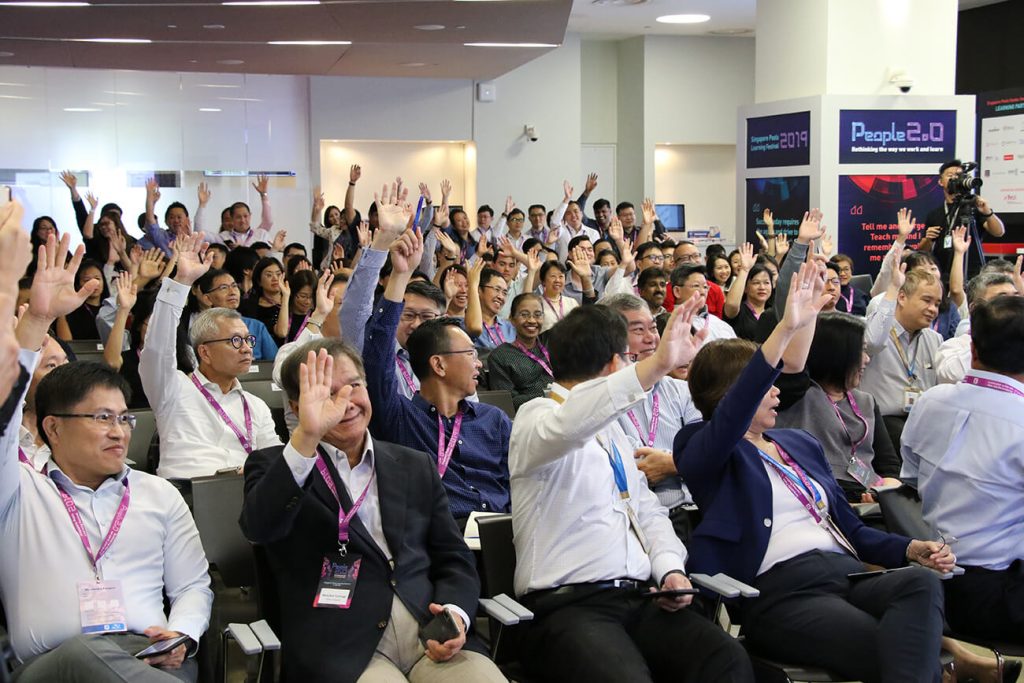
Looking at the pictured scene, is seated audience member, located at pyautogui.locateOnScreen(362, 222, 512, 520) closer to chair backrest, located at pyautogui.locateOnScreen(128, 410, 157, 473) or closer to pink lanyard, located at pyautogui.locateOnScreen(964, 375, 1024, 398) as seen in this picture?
chair backrest, located at pyautogui.locateOnScreen(128, 410, 157, 473)

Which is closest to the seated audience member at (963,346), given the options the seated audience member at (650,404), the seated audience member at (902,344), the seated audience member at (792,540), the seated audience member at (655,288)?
the seated audience member at (902,344)

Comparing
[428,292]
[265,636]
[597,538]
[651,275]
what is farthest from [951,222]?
[265,636]

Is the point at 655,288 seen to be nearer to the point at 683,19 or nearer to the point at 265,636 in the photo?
the point at 265,636

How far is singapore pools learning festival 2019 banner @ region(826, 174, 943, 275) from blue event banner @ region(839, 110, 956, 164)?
0.65ft

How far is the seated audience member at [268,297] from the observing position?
687cm

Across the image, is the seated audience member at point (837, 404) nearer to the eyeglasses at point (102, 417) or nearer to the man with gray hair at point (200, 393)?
the man with gray hair at point (200, 393)

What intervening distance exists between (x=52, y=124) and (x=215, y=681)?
1234 cm

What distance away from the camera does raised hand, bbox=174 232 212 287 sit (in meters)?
4.23

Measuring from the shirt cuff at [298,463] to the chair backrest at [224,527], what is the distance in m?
0.71

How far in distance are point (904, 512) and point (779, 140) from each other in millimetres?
8052

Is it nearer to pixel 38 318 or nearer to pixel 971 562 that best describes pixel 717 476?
pixel 971 562

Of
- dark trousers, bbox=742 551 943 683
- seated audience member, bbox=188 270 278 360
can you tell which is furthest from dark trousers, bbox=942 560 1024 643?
seated audience member, bbox=188 270 278 360

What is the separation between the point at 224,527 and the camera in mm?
3104

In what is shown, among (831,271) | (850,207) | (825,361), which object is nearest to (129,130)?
(850,207)
